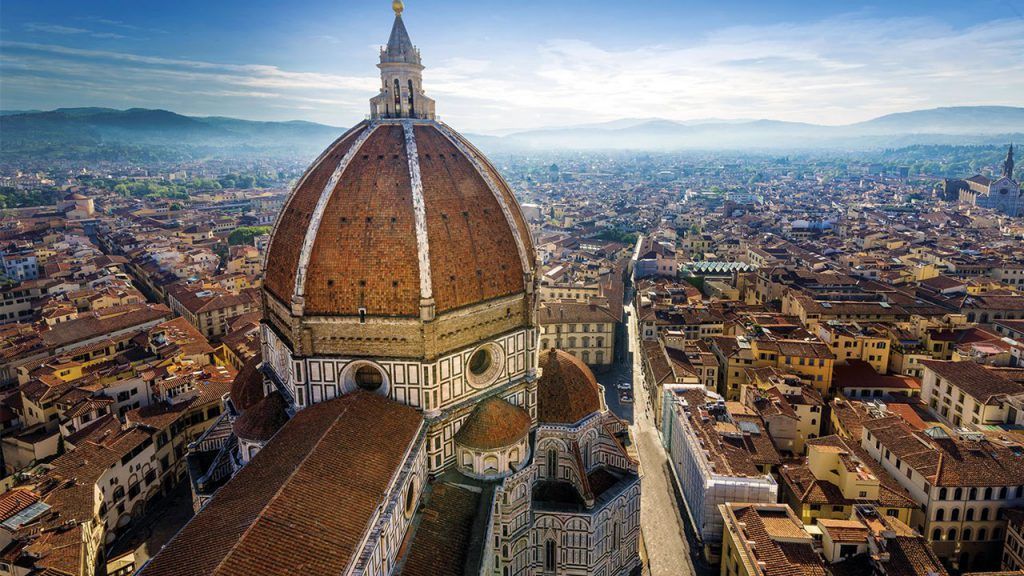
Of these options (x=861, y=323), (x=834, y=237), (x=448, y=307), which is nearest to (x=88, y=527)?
(x=448, y=307)

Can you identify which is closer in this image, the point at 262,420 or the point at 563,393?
the point at 262,420

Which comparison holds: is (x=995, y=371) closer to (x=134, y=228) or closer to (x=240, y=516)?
(x=240, y=516)

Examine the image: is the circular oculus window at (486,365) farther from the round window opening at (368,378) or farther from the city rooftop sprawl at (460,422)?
the round window opening at (368,378)

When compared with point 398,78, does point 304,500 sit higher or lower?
lower

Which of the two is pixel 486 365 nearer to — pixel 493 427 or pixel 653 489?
pixel 493 427

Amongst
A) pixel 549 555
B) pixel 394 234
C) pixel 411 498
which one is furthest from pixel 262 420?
pixel 549 555

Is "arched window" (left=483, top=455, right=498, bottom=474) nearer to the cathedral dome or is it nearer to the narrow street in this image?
the cathedral dome
